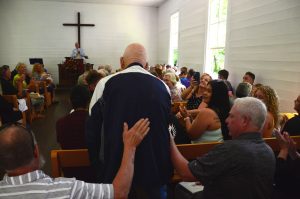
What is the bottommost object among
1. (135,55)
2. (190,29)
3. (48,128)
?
(48,128)

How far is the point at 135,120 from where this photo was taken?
5.08ft

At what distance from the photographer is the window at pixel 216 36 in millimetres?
7122

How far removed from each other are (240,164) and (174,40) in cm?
1034

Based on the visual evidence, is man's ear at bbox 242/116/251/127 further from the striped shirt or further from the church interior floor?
the church interior floor

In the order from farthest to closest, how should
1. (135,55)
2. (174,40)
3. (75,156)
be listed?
(174,40) → (75,156) → (135,55)

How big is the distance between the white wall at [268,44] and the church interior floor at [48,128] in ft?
12.2

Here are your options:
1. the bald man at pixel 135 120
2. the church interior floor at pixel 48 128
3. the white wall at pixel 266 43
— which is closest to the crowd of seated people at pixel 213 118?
the bald man at pixel 135 120

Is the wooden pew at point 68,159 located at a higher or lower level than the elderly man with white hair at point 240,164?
lower

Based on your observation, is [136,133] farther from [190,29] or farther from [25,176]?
[190,29]

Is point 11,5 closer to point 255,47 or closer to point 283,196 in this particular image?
point 255,47

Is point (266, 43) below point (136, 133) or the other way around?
the other way around

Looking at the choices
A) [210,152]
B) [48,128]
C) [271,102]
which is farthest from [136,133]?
[48,128]

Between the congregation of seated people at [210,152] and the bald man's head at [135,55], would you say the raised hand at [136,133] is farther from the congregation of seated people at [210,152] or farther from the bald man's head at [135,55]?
the bald man's head at [135,55]

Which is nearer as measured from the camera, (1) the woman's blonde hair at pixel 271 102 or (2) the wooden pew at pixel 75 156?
(2) the wooden pew at pixel 75 156
